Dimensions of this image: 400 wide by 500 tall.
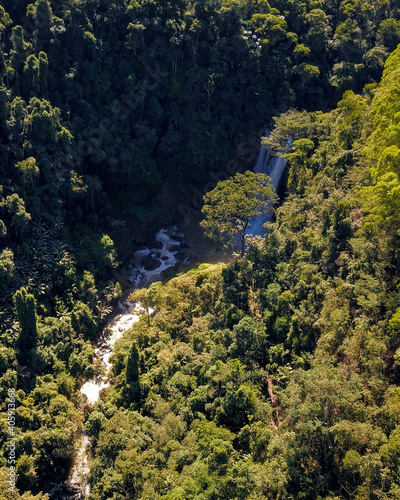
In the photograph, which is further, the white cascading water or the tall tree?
the tall tree

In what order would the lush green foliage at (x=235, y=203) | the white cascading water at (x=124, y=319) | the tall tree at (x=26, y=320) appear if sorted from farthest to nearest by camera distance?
the lush green foliage at (x=235, y=203)
the tall tree at (x=26, y=320)
the white cascading water at (x=124, y=319)

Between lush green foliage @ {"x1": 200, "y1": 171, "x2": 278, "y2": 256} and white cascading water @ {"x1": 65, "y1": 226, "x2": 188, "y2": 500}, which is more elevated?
lush green foliage @ {"x1": 200, "y1": 171, "x2": 278, "y2": 256}

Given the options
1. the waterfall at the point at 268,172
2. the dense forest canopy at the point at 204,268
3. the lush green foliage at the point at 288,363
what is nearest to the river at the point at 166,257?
the waterfall at the point at 268,172

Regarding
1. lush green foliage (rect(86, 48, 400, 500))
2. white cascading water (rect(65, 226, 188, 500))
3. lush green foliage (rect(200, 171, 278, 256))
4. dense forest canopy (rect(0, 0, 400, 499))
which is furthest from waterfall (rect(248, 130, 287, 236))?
lush green foliage (rect(200, 171, 278, 256))

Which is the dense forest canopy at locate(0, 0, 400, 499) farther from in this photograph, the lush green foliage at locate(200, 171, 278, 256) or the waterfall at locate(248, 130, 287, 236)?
the waterfall at locate(248, 130, 287, 236)

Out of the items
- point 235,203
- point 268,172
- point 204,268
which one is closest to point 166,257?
point 204,268

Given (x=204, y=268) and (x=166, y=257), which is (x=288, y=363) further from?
(x=166, y=257)

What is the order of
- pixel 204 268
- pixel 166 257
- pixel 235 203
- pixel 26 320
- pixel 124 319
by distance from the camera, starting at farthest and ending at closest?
1. pixel 166 257
2. pixel 124 319
3. pixel 204 268
4. pixel 235 203
5. pixel 26 320

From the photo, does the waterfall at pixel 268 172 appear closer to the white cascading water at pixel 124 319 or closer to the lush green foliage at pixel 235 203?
the white cascading water at pixel 124 319

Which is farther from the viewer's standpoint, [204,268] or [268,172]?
[268,172]
